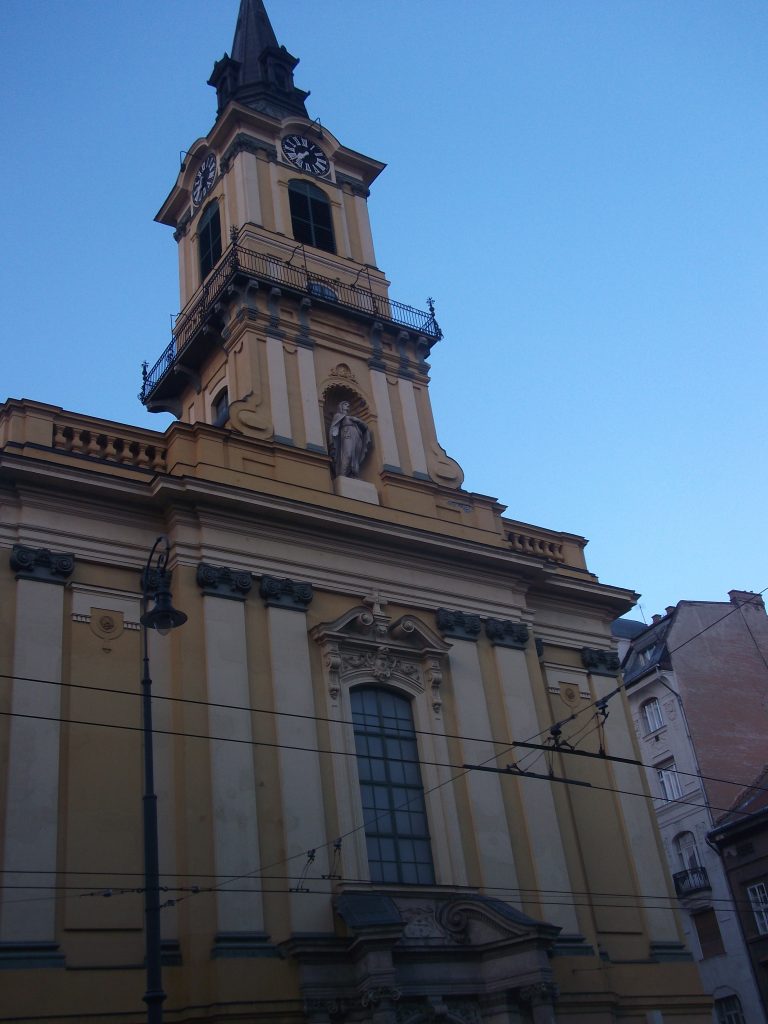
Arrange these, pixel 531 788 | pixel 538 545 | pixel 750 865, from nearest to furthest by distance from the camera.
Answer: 1. pixel 531 788
2. pixel 538 545
3. pixel 750 865

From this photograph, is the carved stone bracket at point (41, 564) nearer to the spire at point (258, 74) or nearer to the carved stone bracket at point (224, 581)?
the carved stone bracket at point (224, 581)

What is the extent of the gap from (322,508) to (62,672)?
20.3 ft

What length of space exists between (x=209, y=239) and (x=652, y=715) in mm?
22104

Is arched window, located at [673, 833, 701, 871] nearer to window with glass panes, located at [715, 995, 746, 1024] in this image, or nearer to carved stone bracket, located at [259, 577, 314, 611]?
window with glass panes, located at [715, 995, 746, 1024]

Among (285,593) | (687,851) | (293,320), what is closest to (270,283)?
(293,320)

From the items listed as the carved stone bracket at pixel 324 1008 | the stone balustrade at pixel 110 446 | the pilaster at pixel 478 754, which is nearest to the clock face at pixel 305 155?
the stone balustrade at pixel 110 446

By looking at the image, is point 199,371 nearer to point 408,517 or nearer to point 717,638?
point 408,517

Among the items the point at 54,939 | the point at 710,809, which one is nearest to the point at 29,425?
the point at 54,939

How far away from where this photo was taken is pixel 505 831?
2288 cm

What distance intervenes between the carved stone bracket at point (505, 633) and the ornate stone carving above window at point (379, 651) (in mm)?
1544

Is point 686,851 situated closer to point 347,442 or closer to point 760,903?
point 760,903

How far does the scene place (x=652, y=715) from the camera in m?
40.8

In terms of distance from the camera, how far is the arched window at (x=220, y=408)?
28.0 m

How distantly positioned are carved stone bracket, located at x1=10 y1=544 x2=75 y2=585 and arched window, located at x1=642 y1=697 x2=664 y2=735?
25245 millimetres
